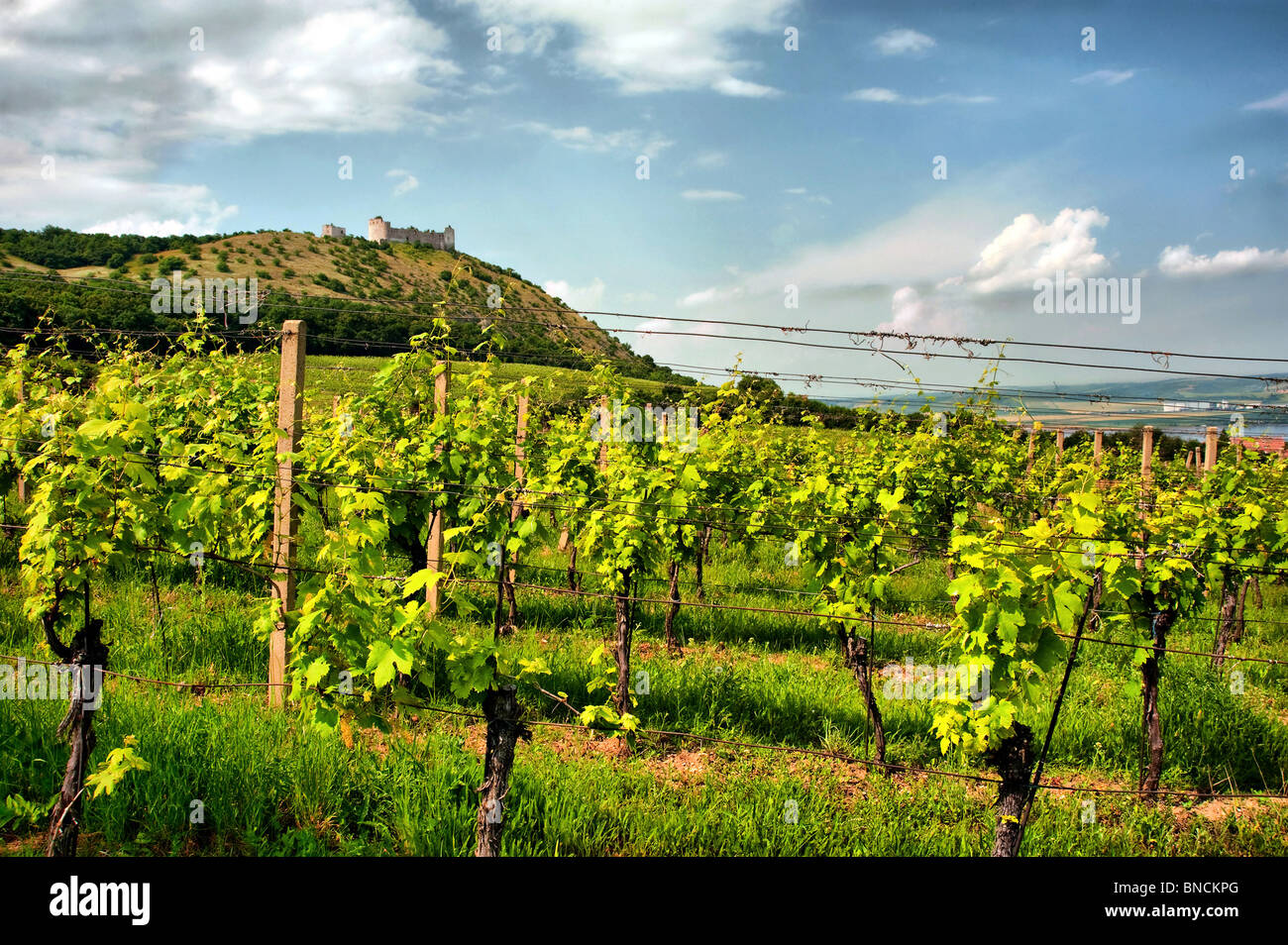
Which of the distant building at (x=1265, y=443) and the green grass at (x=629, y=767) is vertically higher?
the distant building at (x=1265, y=443)

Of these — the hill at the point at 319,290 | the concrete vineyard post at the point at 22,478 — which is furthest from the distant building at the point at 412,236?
the concrete vineyard post at the point at 22,478

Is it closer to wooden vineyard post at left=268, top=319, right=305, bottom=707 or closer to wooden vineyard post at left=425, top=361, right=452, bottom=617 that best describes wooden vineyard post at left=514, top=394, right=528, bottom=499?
wooden vineyard post at left=425, top=361, right=452, bottom=617

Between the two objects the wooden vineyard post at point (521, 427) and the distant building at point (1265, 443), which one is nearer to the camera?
the wooden vineyard post at point (521, 427)

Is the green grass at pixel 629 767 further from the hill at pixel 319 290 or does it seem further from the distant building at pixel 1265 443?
the distant building at pixel 1265 443

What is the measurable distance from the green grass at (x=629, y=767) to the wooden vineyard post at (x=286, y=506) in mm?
312

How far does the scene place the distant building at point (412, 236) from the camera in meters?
89.1

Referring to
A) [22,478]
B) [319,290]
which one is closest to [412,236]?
[319,290]

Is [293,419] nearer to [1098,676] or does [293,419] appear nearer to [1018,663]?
[1018,663]

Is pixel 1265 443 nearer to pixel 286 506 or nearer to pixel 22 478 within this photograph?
pixel 286 506

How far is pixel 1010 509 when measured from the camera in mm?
9086

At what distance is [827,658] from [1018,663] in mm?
3571

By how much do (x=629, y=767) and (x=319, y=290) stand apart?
2558 inches
